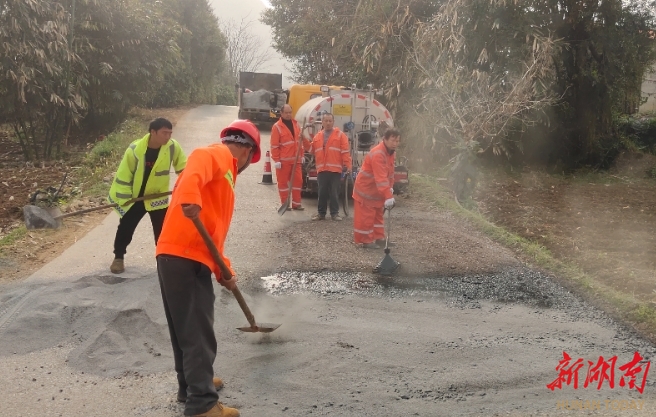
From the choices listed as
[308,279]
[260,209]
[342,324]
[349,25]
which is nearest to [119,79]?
[349,25]

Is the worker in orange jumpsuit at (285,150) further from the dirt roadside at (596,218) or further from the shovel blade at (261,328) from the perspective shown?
the shovel blade at (261,328)

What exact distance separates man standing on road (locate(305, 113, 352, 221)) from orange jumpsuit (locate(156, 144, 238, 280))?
619 cm

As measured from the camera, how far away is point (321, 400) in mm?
4039

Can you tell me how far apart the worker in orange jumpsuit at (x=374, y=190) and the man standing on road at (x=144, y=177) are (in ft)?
7.91

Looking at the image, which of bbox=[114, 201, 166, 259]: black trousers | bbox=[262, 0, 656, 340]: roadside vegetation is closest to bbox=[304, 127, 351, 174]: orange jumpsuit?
bbox=[262, 0, 656, 340]: roadside vegetation

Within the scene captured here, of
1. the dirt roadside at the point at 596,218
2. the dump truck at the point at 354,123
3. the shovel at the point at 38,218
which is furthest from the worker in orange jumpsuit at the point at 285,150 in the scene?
the dirt roadside at the point at 596,218

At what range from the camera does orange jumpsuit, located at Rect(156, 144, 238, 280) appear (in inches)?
140

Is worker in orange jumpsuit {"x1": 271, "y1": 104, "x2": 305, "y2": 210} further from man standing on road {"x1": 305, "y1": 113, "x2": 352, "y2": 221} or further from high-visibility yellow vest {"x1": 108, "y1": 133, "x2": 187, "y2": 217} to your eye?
high-visibility yellow vest {"x1": 108, "y1": 133, "x2": 187, "y2": 217}

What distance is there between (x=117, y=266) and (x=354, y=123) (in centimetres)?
651

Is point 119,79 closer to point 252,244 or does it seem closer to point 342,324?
point 252,244

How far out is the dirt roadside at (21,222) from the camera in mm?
7469

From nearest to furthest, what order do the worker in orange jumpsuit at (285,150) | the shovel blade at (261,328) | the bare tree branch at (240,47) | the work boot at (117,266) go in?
the shovel blade at (261,328), the work boot at (117,266), the worker in orange jumpsuit at (285,150), the bare tree branch at (240,47)

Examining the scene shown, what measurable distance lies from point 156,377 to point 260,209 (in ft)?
22.3
